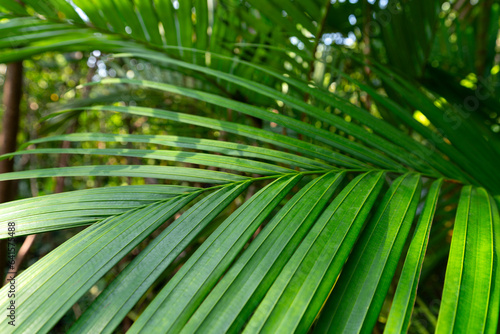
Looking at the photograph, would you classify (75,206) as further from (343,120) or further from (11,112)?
(11,112)

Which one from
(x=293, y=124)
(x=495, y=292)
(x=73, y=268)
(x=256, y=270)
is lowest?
(x=73, y=268)

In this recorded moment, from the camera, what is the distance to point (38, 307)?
0.28 m

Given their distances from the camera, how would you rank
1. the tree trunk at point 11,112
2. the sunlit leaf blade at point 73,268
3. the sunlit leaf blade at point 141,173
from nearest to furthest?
the sunlit leaf blade at point 73,268, the sunlit leaf blade at point 141,173, the tree trunk at point 11,112

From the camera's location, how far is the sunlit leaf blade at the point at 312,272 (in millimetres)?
279

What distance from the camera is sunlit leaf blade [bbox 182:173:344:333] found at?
28 cm

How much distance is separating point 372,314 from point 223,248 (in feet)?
0.51

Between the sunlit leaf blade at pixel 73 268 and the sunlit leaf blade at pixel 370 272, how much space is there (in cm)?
21

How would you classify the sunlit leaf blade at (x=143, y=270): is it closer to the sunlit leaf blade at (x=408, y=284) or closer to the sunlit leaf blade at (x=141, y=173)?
the sunlit leaf blade at (x=141, y=173)

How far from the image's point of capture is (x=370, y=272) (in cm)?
33

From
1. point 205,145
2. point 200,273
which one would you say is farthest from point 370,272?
point 205,145

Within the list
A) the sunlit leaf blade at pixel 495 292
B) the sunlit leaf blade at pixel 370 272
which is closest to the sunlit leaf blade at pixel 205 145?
the sunlit leaf blade at pixel 370 272

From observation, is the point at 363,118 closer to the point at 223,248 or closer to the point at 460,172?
the point at 460,172

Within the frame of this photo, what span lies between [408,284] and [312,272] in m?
0.10

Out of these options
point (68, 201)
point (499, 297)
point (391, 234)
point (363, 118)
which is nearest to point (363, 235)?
point (391, 234)
